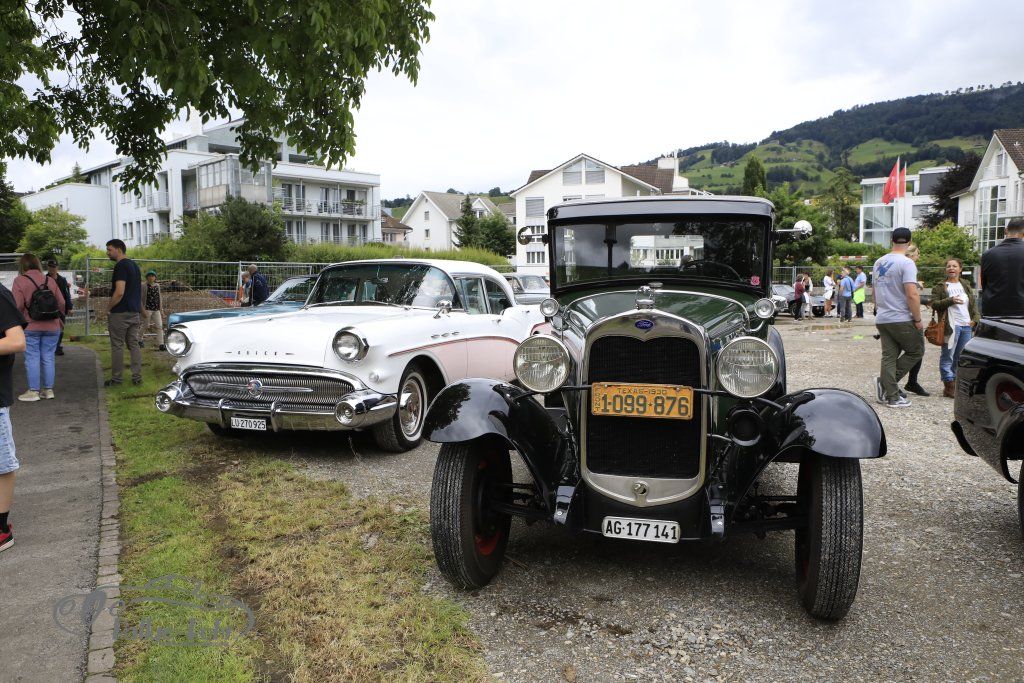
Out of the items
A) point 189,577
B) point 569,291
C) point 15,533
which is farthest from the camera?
point 569,291

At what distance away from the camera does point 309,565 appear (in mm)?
3887

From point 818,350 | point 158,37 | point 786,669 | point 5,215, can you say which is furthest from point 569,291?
point 5,215

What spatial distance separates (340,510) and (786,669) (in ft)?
9.84

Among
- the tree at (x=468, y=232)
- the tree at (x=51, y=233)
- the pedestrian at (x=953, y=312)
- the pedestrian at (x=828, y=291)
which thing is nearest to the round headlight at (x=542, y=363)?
the pedestrian at (x=953, y=312)

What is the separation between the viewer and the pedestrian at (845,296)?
21484 mm

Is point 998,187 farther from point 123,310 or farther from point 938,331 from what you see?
point 123,310

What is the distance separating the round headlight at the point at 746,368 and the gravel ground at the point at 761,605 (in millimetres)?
1111

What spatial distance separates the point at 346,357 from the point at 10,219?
5589 cm

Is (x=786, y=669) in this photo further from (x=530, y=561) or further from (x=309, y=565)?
(x=309, y=565)

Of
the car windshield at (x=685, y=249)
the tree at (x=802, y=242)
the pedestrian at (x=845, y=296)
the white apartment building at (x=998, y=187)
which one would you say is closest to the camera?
the car windshield at (x=685, y=249)

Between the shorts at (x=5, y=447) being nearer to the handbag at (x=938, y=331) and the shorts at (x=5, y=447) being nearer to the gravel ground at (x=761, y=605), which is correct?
the gravel ground at (x=761, y=605)

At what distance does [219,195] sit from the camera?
48.9m

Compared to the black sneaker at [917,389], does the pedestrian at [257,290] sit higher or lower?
higher

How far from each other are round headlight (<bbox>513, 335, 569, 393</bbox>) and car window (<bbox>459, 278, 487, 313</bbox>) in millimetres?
3909
